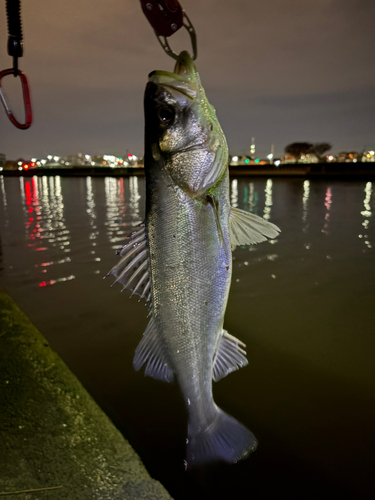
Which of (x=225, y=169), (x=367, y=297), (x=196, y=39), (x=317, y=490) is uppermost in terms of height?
(x=196, y=39)

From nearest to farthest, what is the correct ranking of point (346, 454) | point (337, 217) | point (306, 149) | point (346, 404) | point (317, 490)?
point (317, 490), point (346, 454), point (346, 404), point (337, 217), point (306, 149)

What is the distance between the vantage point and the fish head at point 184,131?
1.85 m

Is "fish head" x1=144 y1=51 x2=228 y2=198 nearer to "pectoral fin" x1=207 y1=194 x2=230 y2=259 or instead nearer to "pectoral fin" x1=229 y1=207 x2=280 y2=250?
"pectoral fin" x1=207 y1=194 x2=230 y2=259

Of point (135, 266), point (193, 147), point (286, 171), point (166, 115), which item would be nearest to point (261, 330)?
point (135, 266)

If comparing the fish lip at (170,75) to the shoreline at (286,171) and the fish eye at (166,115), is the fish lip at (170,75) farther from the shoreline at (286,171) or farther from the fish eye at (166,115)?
the shoreline at (286,171)

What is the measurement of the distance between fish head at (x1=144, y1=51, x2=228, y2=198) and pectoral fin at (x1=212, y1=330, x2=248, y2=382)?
40.4 inches

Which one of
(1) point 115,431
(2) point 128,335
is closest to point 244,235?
(1) point 115,431

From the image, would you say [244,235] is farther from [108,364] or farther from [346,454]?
[108,364]

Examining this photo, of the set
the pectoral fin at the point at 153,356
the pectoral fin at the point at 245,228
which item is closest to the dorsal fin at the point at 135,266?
the pectoral fin at the point at 153,356

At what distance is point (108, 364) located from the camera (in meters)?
4.64

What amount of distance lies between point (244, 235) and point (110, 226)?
44.7 feet

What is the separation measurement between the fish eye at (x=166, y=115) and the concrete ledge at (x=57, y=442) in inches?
95.8

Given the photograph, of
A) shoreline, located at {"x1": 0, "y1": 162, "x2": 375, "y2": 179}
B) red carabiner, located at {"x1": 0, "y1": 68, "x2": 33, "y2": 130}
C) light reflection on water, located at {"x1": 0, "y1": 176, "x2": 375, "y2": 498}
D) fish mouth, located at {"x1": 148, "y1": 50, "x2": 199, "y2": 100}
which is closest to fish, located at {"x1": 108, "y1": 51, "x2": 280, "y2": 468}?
fish mouth, located at {"x1": 148, "y1": 50, "x2": 199, "y2": 100}

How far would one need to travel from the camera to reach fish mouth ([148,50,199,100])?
184 cm
